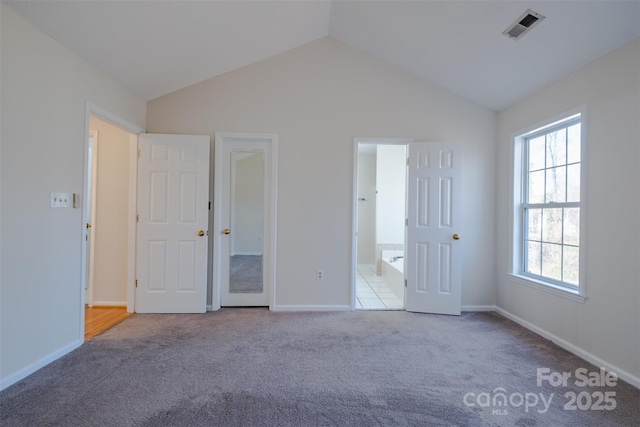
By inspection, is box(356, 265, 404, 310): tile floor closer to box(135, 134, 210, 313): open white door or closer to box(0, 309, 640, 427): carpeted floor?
box(0, 309, 640, 427): carpeted floor

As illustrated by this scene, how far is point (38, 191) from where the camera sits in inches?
82.0

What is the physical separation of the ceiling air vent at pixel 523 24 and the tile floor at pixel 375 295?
2921mm

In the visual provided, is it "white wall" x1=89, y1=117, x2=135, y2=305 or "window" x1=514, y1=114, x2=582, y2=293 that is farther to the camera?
"white wall" x1=89, y1=117, x2=135, y2=305

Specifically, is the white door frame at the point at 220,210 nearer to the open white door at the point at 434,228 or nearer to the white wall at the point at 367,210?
the open white door at the point at 434,228

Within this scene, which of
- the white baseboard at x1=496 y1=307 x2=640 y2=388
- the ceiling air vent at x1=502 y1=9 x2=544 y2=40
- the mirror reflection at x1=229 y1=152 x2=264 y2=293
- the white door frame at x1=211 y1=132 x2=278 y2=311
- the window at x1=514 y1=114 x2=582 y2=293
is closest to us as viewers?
the white baseboard at x1=496 y1=307 x2=640 y2=388

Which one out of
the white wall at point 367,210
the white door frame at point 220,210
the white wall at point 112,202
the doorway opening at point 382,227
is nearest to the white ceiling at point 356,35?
the white wall at point 112,202

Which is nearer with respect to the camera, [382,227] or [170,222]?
[170,222]

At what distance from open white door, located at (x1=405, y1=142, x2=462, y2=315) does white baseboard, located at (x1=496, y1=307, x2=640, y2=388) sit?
618mm

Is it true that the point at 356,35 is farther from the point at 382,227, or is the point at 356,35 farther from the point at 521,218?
the point at 382,227

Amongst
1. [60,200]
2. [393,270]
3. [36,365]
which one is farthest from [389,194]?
[36,365]

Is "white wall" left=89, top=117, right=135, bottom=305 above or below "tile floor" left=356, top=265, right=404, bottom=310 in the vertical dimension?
above

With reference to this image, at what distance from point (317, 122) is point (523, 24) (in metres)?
2.04

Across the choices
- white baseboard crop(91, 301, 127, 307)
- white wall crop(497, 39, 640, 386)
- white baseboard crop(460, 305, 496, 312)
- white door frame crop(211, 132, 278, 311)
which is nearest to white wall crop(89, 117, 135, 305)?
white baseboard crop(91, 301, 127, 307)

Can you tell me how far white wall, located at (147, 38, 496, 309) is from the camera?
3389mm
